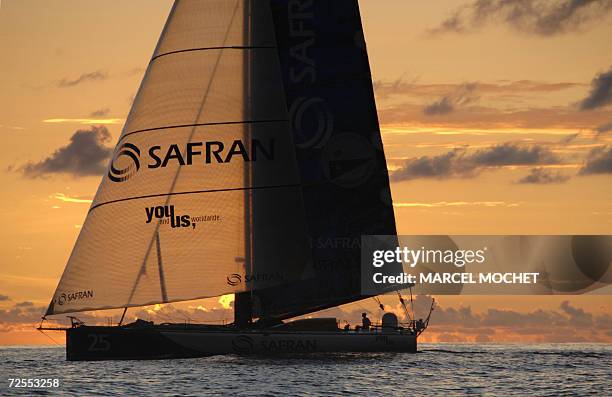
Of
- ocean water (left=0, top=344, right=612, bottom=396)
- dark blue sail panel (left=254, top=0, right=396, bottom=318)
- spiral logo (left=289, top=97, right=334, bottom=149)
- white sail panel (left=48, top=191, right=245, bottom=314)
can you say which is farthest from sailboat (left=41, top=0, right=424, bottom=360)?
spiral logo (left=289, top=97, right=334, bottom=149)

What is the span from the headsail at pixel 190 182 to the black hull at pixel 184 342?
3.14 meters

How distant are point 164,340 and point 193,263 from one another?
5743 mm

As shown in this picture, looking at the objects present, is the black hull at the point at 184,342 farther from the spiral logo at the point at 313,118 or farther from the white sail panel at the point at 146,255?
the spiral logo at the point at 313,118

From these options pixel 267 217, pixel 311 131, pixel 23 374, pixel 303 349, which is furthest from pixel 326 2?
pixel 23 374

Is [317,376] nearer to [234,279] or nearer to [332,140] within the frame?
[234,279]

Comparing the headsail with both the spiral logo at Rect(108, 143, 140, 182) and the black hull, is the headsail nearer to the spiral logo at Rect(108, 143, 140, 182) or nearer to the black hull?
the spiral logo at Rect(108, 143, 140, 182)

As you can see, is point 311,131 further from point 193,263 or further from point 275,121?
point 193,263

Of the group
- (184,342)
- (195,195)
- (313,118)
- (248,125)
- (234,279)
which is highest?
(313,118)

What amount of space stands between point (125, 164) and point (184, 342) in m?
9.85

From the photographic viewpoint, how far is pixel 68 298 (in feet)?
208

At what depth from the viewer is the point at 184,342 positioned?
2638 inches

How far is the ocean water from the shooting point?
55406 mm

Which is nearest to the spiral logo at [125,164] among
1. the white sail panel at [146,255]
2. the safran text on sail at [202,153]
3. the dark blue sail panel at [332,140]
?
the safran text on sail at [202,153]

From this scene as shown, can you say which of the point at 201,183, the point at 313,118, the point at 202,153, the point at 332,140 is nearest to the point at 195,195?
the point at 201,183
